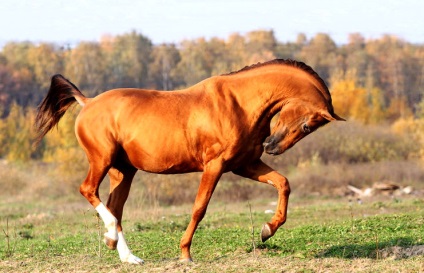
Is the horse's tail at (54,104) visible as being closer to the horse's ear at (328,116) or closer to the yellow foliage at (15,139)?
the horse's ear at (328,116)

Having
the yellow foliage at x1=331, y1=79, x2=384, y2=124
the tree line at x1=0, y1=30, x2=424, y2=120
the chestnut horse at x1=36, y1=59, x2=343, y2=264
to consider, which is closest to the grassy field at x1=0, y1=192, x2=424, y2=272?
the chestnut horse at x1=36, y1=59, x2=343, y2=264

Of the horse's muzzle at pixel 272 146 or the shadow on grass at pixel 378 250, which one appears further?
the shadow on grass at pixel 378 250

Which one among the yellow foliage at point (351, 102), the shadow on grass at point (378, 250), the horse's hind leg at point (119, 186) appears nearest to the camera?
the horse's hind leg at point (119, 186)

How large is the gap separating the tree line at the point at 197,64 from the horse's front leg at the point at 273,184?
58872 millimetres

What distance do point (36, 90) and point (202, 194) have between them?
73530mm

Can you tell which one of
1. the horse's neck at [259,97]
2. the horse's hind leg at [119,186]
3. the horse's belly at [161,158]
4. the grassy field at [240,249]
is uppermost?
the horse's neck at [259,97]

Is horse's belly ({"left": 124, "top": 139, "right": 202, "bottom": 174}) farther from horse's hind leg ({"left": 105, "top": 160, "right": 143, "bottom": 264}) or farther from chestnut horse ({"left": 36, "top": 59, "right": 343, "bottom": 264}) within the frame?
horse's hind leg ({"left": 105, "top": 160, "right": 143, "bottom": 264})

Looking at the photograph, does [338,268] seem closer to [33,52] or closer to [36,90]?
[36,90]

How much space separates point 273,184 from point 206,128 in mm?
1061

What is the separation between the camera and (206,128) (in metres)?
9.79

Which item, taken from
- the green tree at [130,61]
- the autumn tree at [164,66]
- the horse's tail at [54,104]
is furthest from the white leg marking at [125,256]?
the green tree at [130,61]

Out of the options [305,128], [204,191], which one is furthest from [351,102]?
[204,191]

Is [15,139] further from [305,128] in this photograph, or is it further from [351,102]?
[305,128]

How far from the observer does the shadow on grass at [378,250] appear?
35.8 ft
